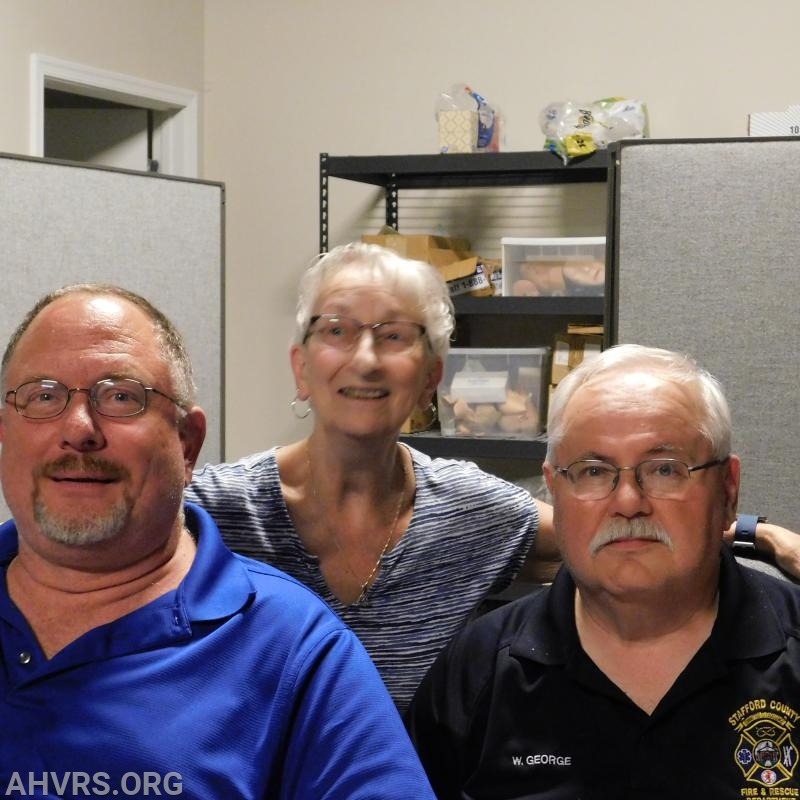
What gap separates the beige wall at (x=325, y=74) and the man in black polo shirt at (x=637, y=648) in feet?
8.06

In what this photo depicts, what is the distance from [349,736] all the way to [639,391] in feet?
1.78

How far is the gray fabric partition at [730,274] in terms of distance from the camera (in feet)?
7.21

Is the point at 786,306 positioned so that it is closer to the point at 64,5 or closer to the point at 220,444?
the point at 220,444

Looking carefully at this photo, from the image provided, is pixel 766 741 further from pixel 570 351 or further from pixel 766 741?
pixel 570 351

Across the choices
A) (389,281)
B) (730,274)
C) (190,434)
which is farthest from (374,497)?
(730,274)

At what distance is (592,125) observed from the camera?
3.43m

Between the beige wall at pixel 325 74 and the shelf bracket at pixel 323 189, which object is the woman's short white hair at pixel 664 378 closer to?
the shelf bracket at pixel 323 189

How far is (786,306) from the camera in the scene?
7.22 feet

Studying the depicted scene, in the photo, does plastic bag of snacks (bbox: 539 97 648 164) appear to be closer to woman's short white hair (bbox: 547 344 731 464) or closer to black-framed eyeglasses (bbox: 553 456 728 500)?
woman's short white hair (bbox: 547 344 731 464)

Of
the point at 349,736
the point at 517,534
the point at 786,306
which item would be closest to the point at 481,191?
the point at 786,306

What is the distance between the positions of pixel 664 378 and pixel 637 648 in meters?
0.34

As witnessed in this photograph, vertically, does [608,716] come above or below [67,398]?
below

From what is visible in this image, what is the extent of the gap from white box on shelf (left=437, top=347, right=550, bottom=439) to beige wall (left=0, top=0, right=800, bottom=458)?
0.84 meters

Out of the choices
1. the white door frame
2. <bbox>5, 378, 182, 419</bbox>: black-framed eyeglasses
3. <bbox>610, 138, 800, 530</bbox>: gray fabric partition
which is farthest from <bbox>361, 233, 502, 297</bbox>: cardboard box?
<bbox>5, 378, 182, 419</bbox>: black-framed eyeglasses
